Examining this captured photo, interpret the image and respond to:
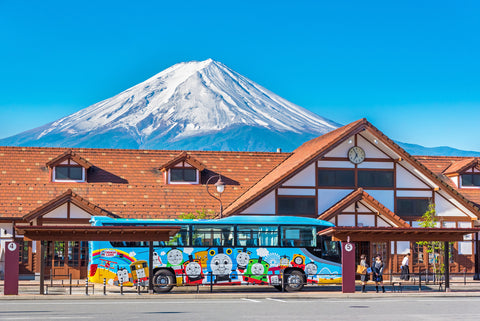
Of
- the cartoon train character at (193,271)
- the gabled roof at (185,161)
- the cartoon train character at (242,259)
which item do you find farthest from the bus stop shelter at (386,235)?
the gabled roof at (185,161)

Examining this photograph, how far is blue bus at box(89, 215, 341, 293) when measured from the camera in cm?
Answer: 3397

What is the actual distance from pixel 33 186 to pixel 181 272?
595 inches

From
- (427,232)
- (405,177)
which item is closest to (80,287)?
(427,232)

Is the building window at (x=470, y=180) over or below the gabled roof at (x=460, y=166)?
below

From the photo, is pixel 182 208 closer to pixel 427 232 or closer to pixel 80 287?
pixel 80 287

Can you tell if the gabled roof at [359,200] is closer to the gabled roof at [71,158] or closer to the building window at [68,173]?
the gabled roof at [71,158]

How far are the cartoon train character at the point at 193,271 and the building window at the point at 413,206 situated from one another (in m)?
16.3

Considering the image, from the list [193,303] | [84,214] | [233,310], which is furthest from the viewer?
[84,214]

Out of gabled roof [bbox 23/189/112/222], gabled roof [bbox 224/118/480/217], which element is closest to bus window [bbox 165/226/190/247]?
gabled roof [bbox 224/118/480/217]

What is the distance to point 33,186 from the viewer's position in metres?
45.7

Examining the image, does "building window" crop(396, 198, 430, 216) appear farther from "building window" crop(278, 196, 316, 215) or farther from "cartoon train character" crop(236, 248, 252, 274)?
"cartoon train character" crop(236, 248, 252, 274)

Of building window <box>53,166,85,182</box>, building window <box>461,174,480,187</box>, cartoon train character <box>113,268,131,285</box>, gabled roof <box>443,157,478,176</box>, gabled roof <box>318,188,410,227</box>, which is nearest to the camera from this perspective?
cartoon train character <box>113,268,131,285</box>

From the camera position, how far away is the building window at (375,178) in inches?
1812

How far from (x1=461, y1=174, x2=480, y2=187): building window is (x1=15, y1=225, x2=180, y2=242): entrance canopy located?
81.7 feet
